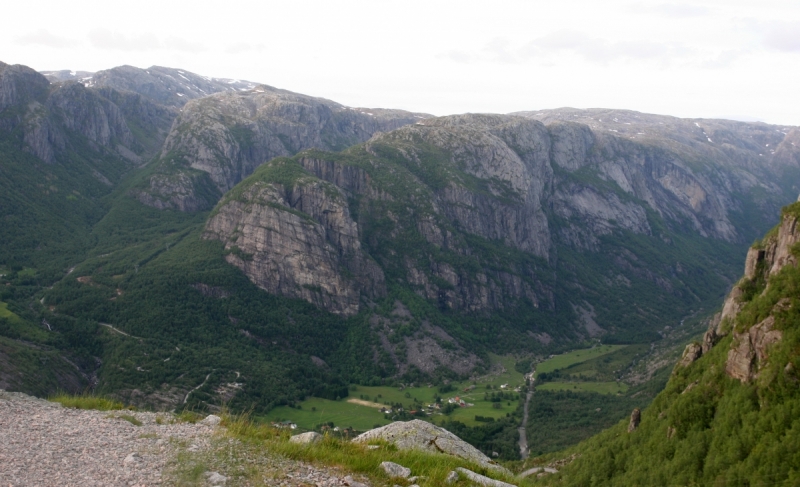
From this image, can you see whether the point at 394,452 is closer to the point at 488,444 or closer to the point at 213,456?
Result: the point at 213,456

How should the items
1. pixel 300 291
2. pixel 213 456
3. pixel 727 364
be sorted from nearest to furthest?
pixel 213 456 < pixel 727 364 < pixel 300 291

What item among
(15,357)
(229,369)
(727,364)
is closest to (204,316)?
(229,369)

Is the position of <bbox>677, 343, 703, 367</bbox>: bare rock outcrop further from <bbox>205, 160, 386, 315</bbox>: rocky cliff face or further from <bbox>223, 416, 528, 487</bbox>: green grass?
<bbox>205, 160, 386, 315</bbox>: rocky cliff face

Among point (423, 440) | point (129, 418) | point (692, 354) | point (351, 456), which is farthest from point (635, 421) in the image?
point (129, 418)

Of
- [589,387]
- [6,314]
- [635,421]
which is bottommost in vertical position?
[589,387]

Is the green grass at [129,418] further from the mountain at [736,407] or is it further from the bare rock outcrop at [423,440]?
the mountain at [736,407]

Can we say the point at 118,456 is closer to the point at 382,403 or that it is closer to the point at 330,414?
the point at 330,414
